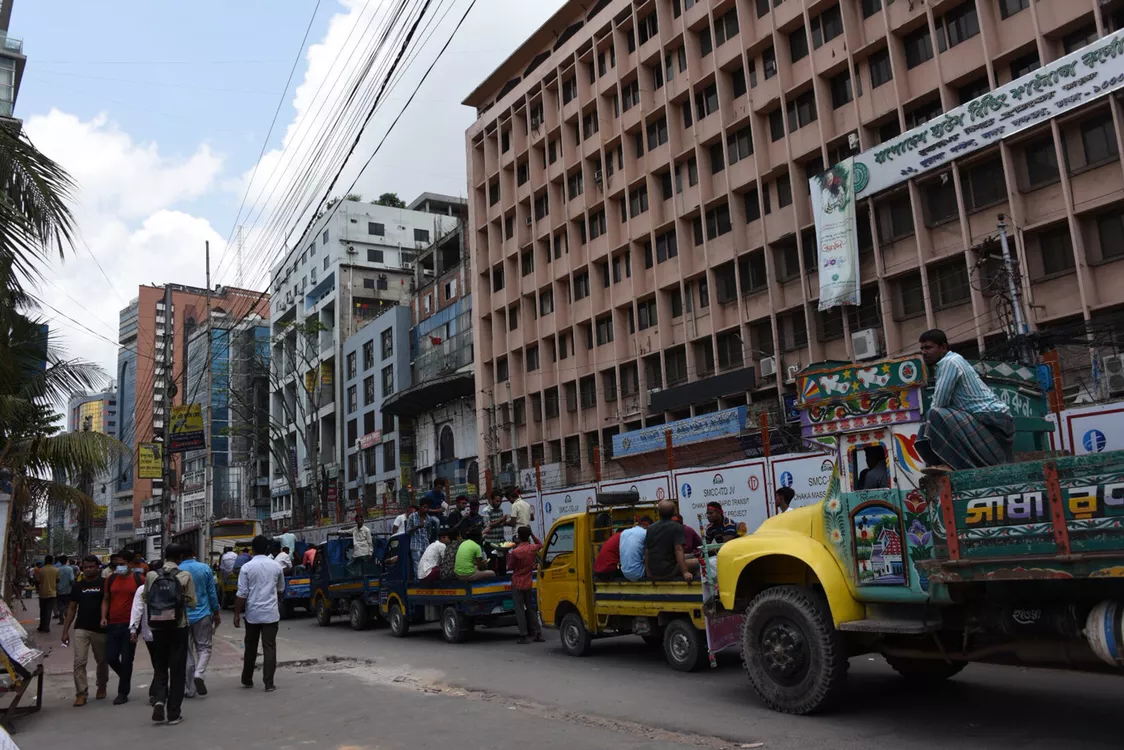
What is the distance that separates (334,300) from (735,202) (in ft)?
145

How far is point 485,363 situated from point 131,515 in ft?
355

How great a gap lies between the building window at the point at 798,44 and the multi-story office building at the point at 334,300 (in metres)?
40.9

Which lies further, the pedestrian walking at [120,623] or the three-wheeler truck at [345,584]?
the three-wheeler truck at [345,584]

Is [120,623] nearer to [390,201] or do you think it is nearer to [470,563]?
[470,563]

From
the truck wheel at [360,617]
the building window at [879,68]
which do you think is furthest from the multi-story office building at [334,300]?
Answer: the truck wheel at [360,617]

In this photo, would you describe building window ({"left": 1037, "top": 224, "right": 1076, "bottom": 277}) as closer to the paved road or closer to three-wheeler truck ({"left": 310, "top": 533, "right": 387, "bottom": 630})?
the paved road

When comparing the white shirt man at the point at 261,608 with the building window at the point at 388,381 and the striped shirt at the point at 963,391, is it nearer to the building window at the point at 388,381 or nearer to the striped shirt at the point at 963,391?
the striped shirt at the point at 963,391

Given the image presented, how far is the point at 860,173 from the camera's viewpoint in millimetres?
28641

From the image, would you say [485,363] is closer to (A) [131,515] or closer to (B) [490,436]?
(B) [490,436]

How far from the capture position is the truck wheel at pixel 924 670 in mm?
8297

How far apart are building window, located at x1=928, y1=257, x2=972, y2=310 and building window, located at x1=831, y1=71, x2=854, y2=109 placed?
7121mm

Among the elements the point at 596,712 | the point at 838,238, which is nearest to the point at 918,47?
the point at 838,238

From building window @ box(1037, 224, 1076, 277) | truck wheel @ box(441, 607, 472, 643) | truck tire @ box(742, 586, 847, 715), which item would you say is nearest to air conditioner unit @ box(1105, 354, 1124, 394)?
building window @ box(1037, 224, 1076, 277)

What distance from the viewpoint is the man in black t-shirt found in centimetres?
1020
